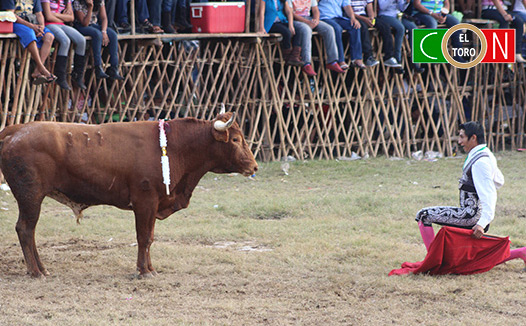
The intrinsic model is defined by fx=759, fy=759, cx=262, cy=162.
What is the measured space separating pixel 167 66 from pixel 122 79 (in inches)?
48.3

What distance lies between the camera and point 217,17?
11.0 m

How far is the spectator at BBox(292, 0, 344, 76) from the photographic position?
11.4 metres

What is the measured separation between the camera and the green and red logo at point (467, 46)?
41.3ft

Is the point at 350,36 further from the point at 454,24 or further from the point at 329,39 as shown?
the point at 454,24

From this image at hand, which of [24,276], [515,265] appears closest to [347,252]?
[515,265]

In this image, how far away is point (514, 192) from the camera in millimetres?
9609

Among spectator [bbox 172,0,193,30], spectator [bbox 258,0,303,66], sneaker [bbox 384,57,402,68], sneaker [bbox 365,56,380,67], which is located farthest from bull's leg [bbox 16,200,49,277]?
sneaker [bbox 384,57,402,68]

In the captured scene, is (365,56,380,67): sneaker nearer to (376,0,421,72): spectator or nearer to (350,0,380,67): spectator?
(350,0,380,67): spectator

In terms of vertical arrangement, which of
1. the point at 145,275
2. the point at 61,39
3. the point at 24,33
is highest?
the point at 24,33

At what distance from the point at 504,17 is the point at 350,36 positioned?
9.86 ft

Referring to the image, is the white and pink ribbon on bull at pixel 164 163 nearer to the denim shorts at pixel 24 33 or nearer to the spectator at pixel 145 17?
the denim shorts at pixel 24 33

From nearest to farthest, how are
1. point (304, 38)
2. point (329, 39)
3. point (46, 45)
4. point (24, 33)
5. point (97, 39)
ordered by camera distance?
point (24, 33) < point (46, 45) < point (97, 39) < point (304, 38) < point (329, 39)

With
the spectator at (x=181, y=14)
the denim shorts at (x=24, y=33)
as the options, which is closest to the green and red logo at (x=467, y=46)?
the spectator at (x=181, y=14)

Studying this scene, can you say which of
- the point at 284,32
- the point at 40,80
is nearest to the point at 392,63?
the point at 284,32
